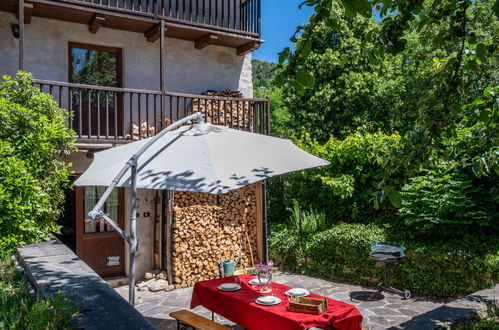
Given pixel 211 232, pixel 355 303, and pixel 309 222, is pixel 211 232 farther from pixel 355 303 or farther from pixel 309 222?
pixel 355 303

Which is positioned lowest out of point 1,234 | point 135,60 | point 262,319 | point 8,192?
point 262,319

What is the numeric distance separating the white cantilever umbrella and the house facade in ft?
12.4

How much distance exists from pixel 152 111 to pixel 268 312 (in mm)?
6141

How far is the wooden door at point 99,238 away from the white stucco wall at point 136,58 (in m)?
2.53

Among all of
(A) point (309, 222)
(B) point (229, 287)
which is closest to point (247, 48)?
(A) point (309, 222)

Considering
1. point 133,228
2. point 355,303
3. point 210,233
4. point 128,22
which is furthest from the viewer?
point 210,233

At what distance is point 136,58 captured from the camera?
378 inches

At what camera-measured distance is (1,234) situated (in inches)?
198

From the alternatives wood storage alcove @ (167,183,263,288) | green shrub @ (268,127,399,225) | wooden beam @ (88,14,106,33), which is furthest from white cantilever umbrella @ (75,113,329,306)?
green shrub @ (268,127,399,225)

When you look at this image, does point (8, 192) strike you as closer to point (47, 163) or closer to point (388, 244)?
point (47, 163)

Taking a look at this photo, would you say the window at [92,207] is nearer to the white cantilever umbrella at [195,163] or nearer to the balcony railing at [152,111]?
the balcony railing at [152,111]

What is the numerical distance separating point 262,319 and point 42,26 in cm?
732

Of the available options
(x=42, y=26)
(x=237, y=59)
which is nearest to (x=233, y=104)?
(x=237, y=59)

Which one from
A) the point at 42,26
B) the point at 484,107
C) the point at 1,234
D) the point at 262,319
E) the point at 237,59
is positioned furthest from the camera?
the point at 237,59
